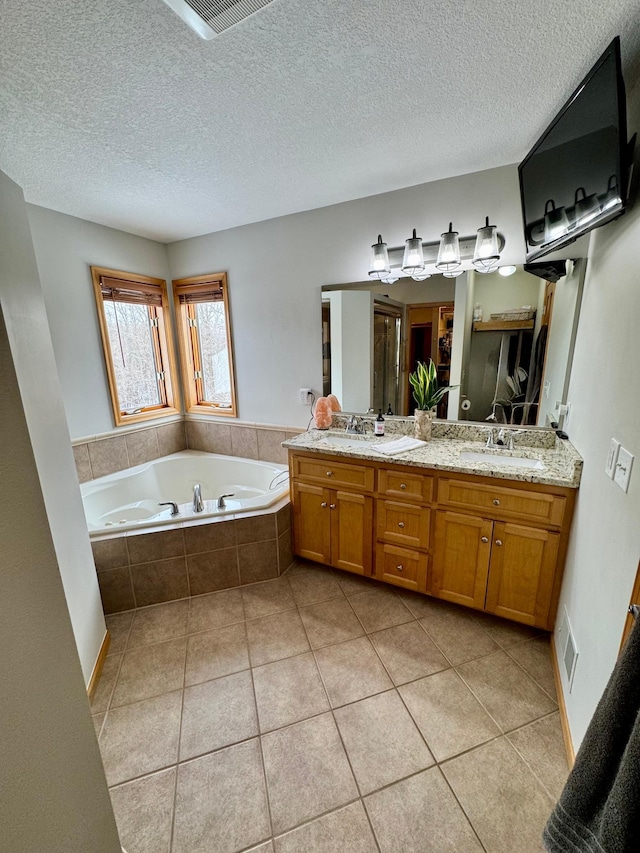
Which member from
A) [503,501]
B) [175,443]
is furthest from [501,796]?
[175,443]

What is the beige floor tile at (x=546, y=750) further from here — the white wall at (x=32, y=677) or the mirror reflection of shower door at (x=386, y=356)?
the mirror reflection of shower door at (x=386, y=356)

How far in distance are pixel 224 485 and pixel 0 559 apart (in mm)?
2718

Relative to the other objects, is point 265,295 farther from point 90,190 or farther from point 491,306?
point 491,306

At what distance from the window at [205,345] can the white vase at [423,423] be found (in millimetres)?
1776

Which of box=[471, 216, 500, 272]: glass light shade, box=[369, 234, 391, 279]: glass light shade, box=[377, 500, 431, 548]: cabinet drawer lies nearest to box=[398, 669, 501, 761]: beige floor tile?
box=[377, 500, 431, 548]: cabinet drawer

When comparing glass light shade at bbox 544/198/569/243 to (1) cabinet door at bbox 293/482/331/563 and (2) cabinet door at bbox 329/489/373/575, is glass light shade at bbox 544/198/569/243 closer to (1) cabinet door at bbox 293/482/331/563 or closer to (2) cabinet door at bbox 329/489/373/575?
(2) cabinet door at bbox 329/489/373/575

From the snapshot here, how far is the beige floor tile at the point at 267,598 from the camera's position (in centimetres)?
210

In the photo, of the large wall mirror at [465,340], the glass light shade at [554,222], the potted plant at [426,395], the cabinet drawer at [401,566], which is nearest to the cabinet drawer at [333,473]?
the cabinet drawer at [401,566]

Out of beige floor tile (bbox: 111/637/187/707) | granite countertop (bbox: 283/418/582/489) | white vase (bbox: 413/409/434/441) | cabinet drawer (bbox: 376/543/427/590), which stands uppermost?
white vase (bbox: 413/409/434/441)

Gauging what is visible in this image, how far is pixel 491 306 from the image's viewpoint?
217cm

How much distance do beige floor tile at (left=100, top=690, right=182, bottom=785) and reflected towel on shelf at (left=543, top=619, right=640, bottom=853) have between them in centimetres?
131

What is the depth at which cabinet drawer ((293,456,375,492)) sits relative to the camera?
6.97 ft

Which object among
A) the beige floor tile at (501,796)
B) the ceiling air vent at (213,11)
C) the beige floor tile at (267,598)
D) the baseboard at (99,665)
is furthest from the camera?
the beige floor tile at (267,598)

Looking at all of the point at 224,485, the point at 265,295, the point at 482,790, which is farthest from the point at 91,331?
the point at 482,790
